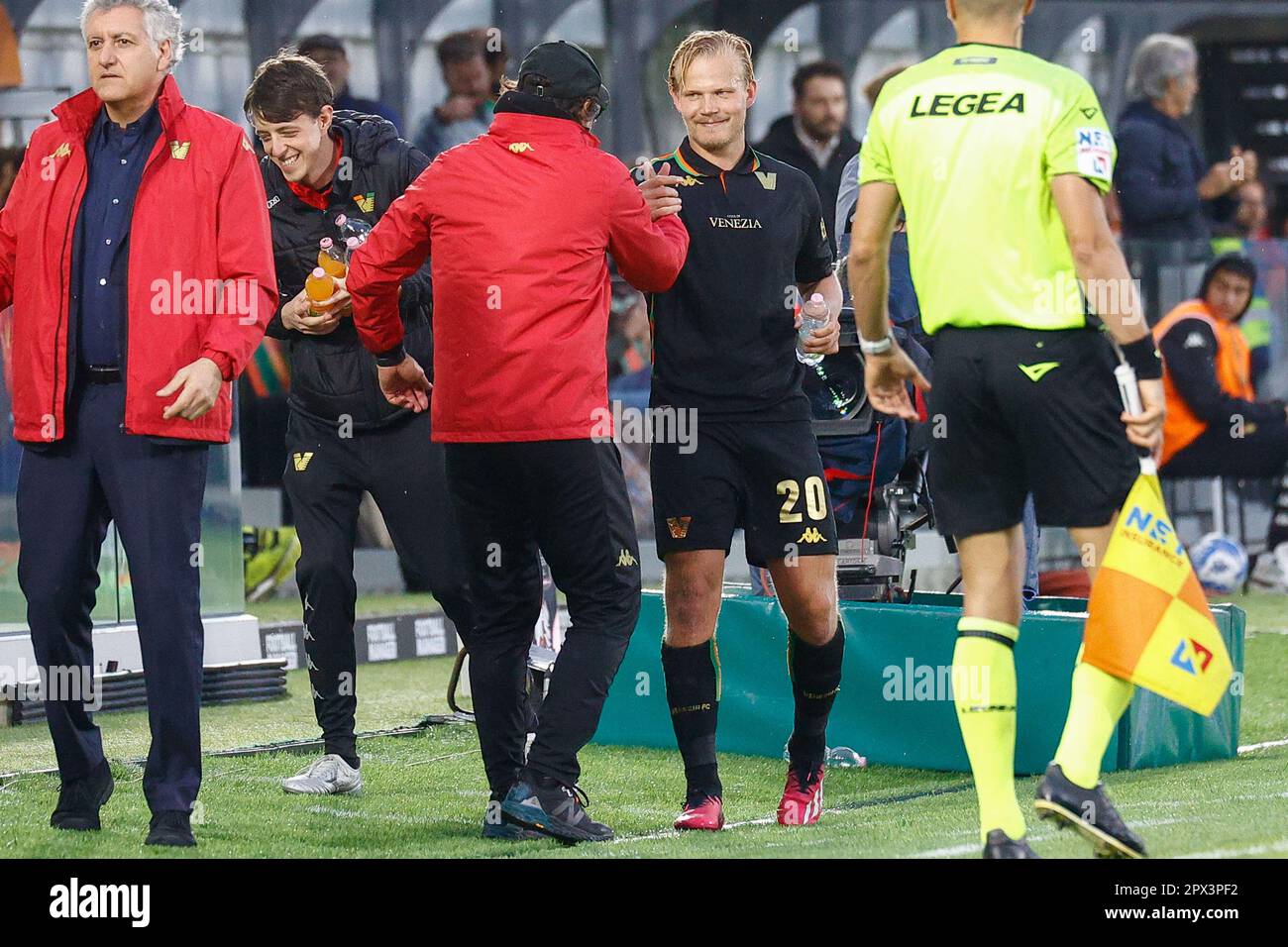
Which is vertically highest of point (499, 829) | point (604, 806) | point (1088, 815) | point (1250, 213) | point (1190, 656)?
point (1250, 213)

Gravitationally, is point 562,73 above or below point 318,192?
above

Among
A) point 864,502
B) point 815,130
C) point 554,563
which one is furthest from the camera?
point 815,130

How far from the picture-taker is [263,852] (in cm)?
477

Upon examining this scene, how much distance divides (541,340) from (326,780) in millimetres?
1813

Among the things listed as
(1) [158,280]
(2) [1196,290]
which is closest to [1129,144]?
(2) [1196,290]

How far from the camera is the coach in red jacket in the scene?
4.62 meters

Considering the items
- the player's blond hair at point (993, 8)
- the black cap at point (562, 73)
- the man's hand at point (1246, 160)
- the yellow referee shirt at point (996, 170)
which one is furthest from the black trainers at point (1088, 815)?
the man's hand at point (1246, 160)

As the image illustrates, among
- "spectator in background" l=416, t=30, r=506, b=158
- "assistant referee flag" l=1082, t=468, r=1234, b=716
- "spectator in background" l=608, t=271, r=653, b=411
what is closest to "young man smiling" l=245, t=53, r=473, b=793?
"assistant referee flag" l=1082, t=468, r=1234, b=716

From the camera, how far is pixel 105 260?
15.3 ft

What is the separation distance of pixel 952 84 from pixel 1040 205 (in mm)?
310

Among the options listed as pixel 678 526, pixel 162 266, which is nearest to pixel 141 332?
pixel 162 266

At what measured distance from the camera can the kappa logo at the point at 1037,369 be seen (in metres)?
4.07

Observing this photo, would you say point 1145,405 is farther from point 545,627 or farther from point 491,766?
point 545,627

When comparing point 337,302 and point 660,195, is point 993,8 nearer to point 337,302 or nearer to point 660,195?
point 660,195
